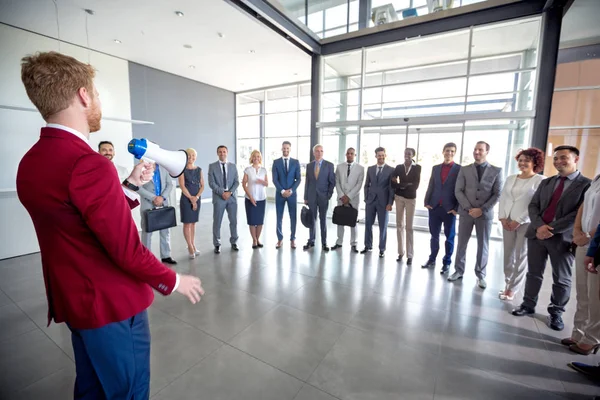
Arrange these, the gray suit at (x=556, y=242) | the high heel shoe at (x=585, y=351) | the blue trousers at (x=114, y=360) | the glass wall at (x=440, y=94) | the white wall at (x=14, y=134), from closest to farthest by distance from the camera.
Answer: the blue trousers at (x=114, y=360) → the high heel shoe at (x=585, y=351) → the gray suit at (x=556, y=242) → the white wall at (x=14, y=134) → the glass wall at (x=440, y=94)

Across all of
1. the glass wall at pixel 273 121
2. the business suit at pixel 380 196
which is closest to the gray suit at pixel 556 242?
the business suit at pixel 380 196

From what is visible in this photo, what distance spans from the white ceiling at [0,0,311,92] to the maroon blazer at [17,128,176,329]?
16.9ft

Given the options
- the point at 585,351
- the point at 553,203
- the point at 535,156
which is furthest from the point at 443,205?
the point at 585,351

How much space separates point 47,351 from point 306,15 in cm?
741

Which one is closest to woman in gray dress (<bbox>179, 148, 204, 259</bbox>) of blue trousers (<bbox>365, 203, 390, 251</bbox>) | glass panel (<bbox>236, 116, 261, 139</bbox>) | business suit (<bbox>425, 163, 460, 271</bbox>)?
blue trousers (<bbox>365, 203, 390, 251</bbox>)

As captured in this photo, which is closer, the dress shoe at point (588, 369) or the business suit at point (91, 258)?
the business suit at point (91, 258)

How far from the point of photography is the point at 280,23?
5520 millimetres

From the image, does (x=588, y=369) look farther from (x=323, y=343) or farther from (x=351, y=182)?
(x=351, y=182)

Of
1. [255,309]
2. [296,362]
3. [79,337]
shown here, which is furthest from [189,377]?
[79,337]

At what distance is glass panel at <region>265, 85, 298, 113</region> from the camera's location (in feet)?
34.7

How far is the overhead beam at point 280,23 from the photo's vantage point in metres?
4.93

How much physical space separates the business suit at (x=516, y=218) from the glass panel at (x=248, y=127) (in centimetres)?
965

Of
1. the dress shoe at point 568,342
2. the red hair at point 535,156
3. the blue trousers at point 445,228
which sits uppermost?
the red hair at point 535,156

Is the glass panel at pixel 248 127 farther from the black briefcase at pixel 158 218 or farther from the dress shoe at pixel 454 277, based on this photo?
the dress shoe at pixel 454 277
